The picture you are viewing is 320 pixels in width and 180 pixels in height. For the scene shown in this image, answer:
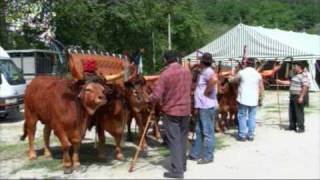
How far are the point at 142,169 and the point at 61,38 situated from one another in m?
A: 23.2

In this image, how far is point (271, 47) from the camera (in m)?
37.0

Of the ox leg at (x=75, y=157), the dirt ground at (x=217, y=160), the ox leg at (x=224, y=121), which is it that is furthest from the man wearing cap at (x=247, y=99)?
the ox leg at (x=75, y=157)

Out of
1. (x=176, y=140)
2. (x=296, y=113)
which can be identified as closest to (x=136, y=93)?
(x=176, y=140)

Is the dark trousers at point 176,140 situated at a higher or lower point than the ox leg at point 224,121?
higher

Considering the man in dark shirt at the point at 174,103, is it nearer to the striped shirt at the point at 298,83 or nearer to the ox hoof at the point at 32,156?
the ox hoof at the point at 32,156

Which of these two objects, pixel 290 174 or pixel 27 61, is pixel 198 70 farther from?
pixel 27 61

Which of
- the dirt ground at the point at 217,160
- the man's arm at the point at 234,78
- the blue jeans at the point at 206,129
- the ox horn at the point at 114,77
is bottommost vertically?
the dirt ground at the point at 217,160

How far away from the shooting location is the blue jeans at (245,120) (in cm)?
1337

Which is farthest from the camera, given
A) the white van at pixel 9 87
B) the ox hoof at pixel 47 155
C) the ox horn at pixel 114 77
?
the white van at pixel 9 87

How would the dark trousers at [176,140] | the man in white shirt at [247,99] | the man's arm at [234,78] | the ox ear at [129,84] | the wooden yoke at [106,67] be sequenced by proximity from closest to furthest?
the dark trousers at [176,140] → the wooden yoke at [106,67] → the ox ear at [129,84] → the man in white shirt at [247,99] → the man's arm at [234,78]

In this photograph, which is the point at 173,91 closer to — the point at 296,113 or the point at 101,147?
the point at 101,147

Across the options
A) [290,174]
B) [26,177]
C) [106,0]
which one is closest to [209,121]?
[290,174]

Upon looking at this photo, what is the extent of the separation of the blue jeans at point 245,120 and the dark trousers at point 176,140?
4.14m

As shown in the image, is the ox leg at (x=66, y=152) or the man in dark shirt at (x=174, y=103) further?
the ox leg at (x=66, y=152)
